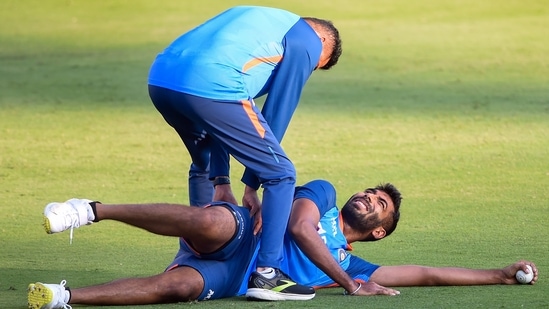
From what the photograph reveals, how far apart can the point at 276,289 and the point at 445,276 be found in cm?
94

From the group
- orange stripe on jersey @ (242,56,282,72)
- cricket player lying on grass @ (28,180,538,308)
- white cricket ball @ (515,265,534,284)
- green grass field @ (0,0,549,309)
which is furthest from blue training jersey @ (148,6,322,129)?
white cricket ball @ (515,265,534,284)

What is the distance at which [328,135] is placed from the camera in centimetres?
1094

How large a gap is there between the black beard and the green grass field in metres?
0.39

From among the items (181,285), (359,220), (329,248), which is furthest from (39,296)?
(359,220)

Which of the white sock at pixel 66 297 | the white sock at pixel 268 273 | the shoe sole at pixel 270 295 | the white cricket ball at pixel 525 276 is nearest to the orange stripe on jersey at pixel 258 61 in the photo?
the white sock at pixel 268 273

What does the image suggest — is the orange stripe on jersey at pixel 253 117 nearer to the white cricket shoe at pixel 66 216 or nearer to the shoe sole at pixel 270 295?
the shoe sole at pixel 270 295

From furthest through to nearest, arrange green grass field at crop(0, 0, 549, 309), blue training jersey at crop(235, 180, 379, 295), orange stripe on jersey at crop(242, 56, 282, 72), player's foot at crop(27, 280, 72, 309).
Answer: green grass field at crop(0, 0, 549, 309)
blue training jersey at crop(235, 180, 379, 295)
orange stripe on jersey at crop(242, 56, 282, 72)
player's foot at crop(27, 280, 72, 309)

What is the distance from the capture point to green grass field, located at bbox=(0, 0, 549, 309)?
6.58m


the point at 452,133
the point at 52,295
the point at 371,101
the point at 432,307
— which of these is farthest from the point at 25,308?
the point at 371,101

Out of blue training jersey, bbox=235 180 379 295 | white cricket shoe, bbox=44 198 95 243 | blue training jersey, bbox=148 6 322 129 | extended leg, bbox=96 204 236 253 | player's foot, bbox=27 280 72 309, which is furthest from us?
blue training jersey, bbox=235 180 379 295

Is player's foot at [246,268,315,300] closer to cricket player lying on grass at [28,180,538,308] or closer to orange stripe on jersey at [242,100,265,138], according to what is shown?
cricket player lying on grass at [28,180,538,308]

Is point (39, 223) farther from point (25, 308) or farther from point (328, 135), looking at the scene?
point (328, 135)

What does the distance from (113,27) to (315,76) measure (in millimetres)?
5097

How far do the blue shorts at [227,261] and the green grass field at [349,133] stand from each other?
0.30 feet
